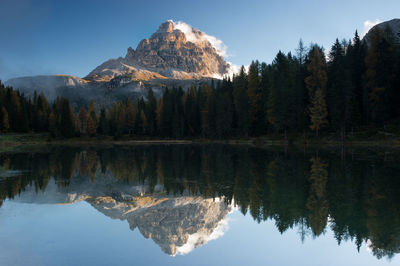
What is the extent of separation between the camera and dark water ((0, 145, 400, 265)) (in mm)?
7535

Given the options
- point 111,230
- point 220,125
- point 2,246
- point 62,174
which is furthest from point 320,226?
point 220,125

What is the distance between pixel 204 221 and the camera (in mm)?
10383

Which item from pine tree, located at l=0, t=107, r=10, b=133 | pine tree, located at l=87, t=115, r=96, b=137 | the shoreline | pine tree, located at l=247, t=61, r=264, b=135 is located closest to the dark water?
the shoreline

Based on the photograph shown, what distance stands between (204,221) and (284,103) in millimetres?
51096

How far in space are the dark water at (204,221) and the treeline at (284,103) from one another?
38.0 meters

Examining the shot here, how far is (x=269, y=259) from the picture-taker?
7387mm

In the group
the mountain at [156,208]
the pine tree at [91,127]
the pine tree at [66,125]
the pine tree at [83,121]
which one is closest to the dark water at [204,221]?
the mountain at [156,208]

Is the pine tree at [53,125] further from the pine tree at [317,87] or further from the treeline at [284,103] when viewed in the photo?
the pine tree at [317,87]

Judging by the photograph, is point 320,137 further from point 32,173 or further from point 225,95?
point 32,173

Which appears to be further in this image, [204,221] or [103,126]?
[103,126]

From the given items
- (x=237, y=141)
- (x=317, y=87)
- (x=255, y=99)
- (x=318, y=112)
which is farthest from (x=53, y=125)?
(x=318, y=112)

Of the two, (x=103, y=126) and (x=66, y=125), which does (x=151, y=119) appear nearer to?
(x=103, y=126)

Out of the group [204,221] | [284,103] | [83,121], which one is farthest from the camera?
[83,121]

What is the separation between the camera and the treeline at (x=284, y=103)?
167ft
